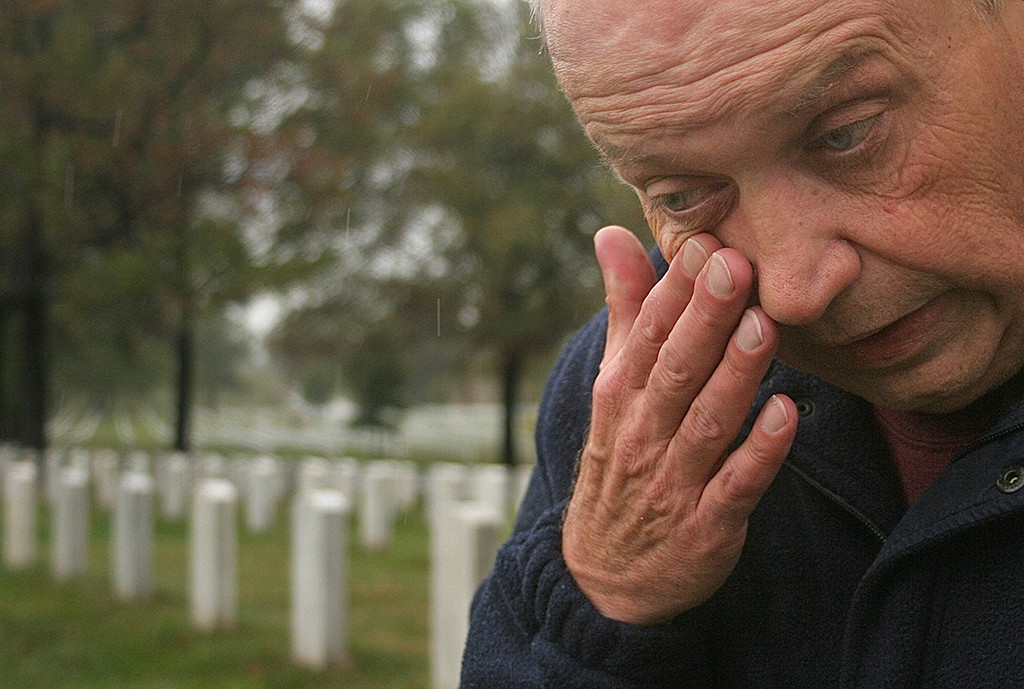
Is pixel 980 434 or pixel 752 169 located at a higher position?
pixel 752 169

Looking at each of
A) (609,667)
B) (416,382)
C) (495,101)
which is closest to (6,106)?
(495,101)

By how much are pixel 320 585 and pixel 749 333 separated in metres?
5.52

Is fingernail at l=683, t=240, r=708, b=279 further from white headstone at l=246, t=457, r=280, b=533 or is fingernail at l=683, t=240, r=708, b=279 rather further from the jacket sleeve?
white headstone at l=246, t=457, r=280, b=533

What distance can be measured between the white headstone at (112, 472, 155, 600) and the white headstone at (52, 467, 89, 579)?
0.77m

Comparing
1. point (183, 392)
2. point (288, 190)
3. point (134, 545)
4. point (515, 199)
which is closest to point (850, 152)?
point (134, 545)

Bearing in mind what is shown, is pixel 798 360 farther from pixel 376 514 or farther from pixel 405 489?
pixel 405 489

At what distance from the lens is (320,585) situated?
651 centimetres

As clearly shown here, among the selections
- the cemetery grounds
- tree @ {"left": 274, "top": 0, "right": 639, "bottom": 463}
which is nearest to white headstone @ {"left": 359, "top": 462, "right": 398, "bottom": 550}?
the cemetery grounds

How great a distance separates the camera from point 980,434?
155 cm

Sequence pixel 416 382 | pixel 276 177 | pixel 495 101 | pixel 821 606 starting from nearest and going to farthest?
pixel 821 606
pixel 276 177
pixel 495 101
pixel 416 382

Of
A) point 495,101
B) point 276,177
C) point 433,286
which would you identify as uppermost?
point 495,101

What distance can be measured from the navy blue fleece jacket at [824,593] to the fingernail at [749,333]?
1.04 ft

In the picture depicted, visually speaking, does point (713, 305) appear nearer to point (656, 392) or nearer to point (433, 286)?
point (656, 392)

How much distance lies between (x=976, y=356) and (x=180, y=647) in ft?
20.9
